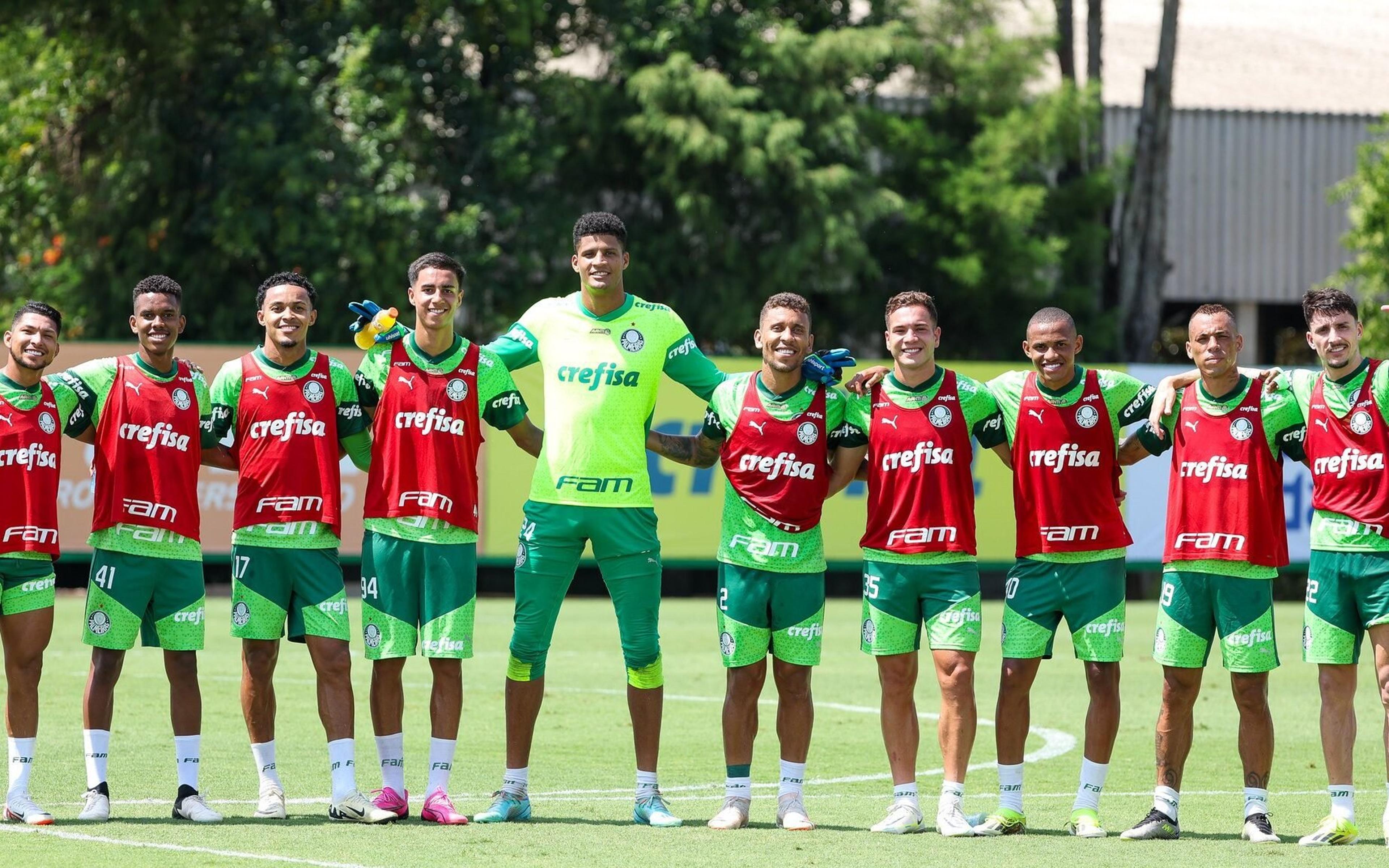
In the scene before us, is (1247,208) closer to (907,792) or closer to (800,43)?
(800,43)

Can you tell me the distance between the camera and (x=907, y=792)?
778 centimetres

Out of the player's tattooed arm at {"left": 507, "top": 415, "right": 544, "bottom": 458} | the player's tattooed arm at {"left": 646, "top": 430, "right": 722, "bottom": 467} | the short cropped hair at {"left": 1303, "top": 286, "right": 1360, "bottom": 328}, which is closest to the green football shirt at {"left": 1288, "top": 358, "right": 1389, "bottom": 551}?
the short cropped hair at {"left": 1303, "top": 286, "right": 1360, "bottom": 328}

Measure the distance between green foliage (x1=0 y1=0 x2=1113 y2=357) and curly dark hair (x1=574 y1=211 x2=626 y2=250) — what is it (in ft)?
55.2

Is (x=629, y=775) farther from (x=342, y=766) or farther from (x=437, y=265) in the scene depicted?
(x=437, y=265)

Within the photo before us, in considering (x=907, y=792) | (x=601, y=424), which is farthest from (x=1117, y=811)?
(x=601, y=424)

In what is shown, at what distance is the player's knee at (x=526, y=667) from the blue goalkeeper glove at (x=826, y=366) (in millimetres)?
1713

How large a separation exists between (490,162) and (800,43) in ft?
15.9

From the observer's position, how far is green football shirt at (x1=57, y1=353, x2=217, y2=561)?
789cm

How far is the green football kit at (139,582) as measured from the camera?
309 inches

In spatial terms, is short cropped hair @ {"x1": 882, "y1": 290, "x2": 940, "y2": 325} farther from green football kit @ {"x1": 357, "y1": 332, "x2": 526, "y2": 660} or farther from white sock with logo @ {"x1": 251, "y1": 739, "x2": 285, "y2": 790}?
white sock with logo @ {"x1": 251, "y1": 739, "x2": 285, "y2": 790}

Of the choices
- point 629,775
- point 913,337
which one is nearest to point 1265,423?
point 913,337

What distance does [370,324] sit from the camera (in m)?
8.18

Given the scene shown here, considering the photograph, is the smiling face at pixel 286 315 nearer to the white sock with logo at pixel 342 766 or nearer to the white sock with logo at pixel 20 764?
the white sock with logo at pixel 342 766

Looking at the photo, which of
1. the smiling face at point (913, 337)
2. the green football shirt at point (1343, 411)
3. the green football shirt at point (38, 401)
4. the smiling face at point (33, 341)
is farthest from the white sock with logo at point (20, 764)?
the green football shirt at point (1343, 411)
